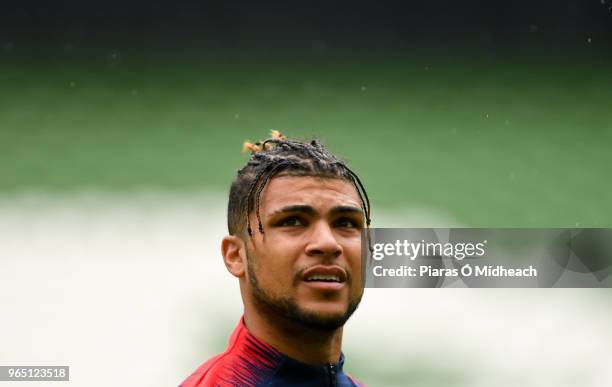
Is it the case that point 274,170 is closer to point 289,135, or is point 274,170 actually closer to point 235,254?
point 235,254

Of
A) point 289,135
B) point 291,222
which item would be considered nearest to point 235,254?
point 291,222

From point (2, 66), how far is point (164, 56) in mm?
872

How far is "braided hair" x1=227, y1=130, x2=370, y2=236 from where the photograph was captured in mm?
2236

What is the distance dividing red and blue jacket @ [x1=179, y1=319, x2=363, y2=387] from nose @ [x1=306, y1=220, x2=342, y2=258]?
28 cm

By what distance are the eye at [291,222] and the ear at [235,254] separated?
0.52 feet

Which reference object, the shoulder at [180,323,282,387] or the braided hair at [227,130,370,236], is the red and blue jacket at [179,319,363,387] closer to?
the shoulder at [180,323,282,387]

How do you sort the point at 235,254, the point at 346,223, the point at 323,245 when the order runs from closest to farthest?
the point at 323,245 < the point at 346,223 < the point at 235,254

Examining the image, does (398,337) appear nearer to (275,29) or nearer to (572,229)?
(572,229)

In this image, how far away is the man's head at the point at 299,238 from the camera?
2102 millimetres

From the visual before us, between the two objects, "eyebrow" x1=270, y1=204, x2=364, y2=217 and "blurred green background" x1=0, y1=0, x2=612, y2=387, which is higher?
"blurred green background" x1=0, y1=0, x2=612, y2=387

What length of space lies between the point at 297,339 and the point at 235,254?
27 cm

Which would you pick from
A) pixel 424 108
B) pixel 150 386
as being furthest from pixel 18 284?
pixel 424 108

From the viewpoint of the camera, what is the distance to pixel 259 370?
2211 millimetres

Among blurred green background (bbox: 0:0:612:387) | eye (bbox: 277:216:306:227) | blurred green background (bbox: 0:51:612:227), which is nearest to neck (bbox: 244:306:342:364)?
eye (bbox: 277:216:306:227)
